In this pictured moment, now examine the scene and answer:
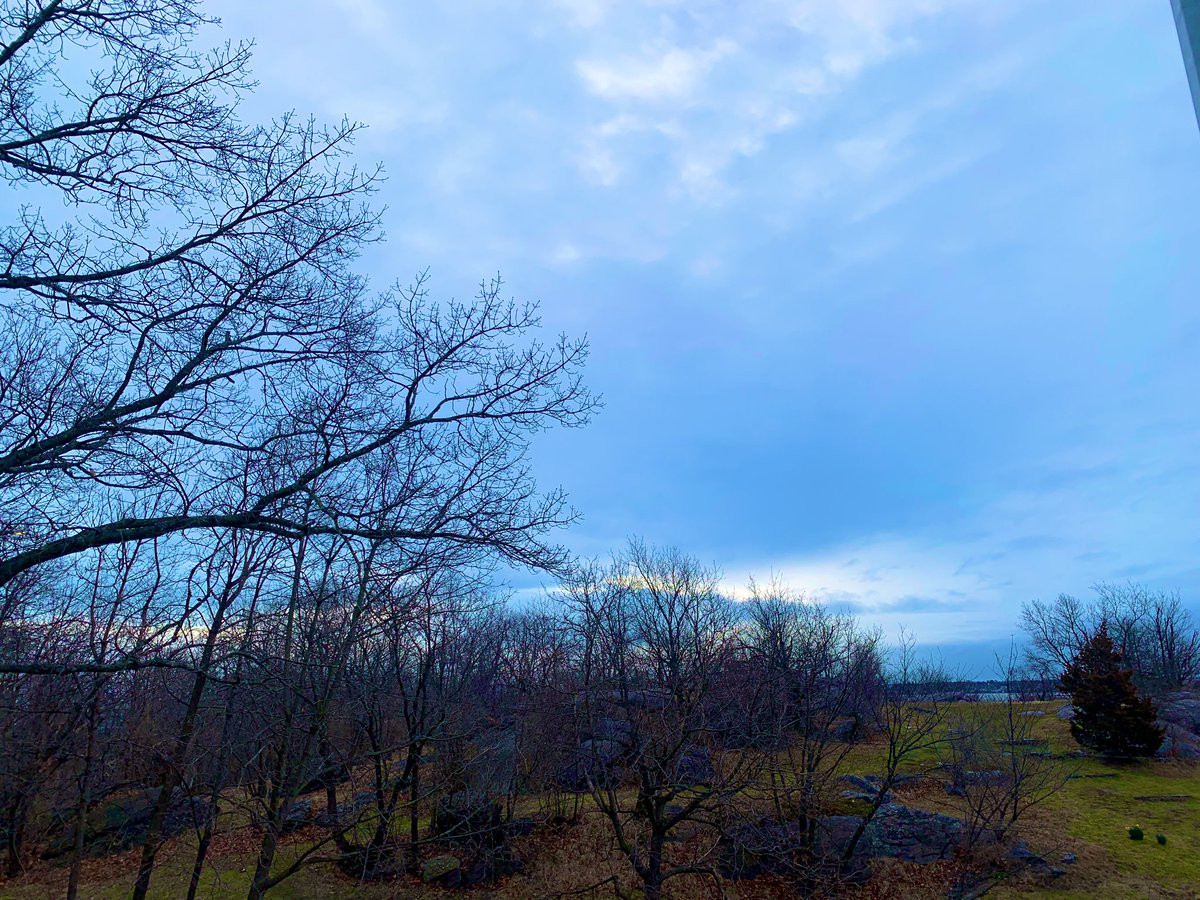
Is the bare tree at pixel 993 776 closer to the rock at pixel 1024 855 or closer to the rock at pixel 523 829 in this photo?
the rock at pixel 1024 855

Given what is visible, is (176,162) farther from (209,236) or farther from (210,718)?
(210,718)

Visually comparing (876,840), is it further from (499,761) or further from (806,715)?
(499,761)

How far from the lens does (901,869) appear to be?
15.9 metres

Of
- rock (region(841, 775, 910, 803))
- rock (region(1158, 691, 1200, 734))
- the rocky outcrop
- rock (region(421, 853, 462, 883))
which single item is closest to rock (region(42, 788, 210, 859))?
rock (region(421, 853, 462, 883))

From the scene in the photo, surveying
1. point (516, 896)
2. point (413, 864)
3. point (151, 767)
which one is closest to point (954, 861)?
point (516, 896)

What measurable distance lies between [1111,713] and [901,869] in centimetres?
1314

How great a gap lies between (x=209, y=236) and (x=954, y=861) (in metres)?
18.9

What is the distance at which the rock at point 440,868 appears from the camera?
16.1 m

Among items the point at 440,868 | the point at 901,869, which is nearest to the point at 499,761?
the point at 440,868

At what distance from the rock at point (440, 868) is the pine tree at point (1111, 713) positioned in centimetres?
2154

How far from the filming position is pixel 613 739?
562 inches

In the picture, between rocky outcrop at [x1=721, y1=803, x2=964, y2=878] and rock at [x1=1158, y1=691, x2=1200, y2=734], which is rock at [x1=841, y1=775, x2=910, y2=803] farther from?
rock at [x1=1158, y1=691, x2=1200, y2=734]

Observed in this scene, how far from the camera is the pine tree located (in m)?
23.6

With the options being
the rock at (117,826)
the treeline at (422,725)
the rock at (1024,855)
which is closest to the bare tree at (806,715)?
the treeline at (422,725)
